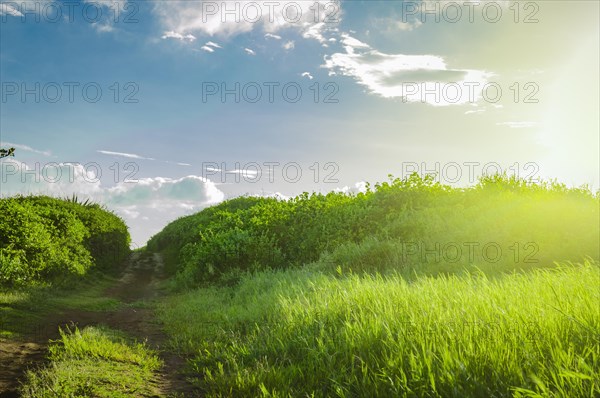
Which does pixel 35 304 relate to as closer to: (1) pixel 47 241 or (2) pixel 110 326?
(2) pixel 110 326

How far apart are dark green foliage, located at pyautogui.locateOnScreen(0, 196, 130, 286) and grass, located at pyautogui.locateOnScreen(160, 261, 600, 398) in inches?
334

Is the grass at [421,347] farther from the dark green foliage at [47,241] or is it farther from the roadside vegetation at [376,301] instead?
the dark green foliage at [47,241]

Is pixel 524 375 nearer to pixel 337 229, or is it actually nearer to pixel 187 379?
pixel 187 379

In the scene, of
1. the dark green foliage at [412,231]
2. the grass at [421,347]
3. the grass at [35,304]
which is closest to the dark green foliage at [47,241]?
the grass at [35,304]

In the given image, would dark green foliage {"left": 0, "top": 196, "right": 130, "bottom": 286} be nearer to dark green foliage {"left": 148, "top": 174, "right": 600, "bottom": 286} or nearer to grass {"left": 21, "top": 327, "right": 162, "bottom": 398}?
dark green foliage {"left": 148, "top": 174, "right": 600, "bottom": 286}

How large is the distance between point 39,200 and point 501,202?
17.8 meters

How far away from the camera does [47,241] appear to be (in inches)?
575

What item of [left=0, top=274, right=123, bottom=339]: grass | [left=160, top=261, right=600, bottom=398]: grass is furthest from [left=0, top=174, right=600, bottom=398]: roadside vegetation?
[left=0, top=274, right=123, bottom=339]: grass

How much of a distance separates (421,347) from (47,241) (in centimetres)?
1383

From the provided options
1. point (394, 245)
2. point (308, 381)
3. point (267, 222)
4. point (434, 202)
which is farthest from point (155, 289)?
point (308, 381)

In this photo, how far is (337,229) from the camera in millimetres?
17172

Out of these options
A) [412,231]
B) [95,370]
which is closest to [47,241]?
[95,370]

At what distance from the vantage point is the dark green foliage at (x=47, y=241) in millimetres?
12930

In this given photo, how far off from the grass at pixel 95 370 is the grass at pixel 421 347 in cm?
75
